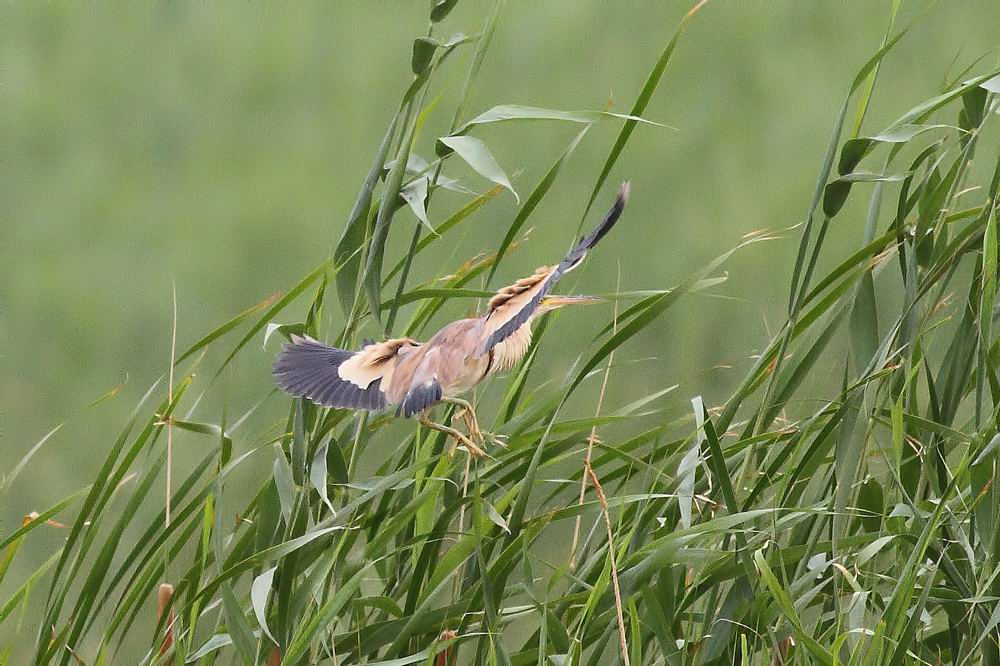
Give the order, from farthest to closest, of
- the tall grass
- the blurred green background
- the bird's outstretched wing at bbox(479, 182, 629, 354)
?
1. the blurred green background
2. the tall grass
3. the bird's outstretched wing at bbox(479, 182, 629, 354)

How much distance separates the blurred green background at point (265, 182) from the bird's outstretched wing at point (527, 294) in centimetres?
66

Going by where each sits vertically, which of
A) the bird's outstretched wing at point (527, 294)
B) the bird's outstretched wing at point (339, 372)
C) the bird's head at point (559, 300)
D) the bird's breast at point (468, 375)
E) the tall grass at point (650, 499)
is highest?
the bird's outstretched wing at point (527, 294)

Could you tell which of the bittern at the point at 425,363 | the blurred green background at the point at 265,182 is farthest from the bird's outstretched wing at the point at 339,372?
the blurred green background at the point at 265,182

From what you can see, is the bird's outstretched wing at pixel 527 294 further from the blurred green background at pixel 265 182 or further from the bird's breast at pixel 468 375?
the blurred green background at pixel 265 182

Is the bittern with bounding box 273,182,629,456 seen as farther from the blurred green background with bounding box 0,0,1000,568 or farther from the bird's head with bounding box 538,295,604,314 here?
the blurred green background with bounding box 0,0,1000,568

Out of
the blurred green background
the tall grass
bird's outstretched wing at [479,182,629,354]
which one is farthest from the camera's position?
the blurred green background

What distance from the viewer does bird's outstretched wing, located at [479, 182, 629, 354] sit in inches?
22.6

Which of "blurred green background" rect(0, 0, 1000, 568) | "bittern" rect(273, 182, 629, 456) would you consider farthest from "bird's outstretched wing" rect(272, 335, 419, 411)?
"blurred green background" rect(0, 0, 1000, 568)

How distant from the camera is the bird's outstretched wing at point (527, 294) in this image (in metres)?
0.57

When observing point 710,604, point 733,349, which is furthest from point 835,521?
point 733,349

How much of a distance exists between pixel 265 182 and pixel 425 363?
751 millimetres

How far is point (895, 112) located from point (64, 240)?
1.08 m

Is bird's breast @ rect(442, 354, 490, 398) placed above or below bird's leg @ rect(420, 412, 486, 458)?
above

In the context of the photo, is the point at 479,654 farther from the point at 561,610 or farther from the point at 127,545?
the point at 127,545
